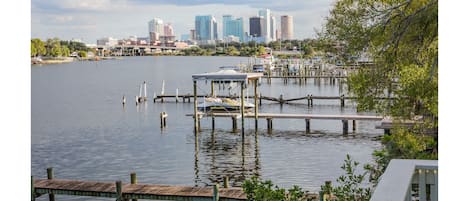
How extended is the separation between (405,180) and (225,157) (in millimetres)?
14244

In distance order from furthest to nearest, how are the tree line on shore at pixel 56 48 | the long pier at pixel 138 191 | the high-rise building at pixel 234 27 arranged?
the high-rise building at pixel 234 27 → the tree line on shore at pixel 56 48 → the long pier at pixel 138 191

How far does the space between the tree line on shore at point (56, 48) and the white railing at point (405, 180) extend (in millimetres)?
91065

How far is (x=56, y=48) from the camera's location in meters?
103

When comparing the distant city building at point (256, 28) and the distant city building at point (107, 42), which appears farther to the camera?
the distant city building at point (107, 42)

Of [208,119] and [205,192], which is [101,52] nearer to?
[208,119]

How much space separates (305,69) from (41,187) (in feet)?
129

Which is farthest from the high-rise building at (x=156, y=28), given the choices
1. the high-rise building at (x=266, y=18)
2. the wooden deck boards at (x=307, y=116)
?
the wooden deck boards at (x=307, y=116)

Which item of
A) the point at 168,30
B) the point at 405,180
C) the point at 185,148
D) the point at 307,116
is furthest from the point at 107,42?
the point at 405,180

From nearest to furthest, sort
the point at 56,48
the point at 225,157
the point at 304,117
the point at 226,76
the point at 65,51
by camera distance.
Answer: the point at 225,157 → the point at 304,117 → the point at 226,76 → the point at 56,48 → the point at 65,51

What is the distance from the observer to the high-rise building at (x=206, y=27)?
10215 centimetres

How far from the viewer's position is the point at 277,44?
86500 millimetres

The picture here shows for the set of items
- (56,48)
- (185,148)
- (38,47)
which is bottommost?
(185,148)

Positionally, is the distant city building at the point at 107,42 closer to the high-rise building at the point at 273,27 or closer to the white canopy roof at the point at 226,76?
the high-rise building at the point at 273,27

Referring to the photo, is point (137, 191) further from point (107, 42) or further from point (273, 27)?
point (107, 42)
